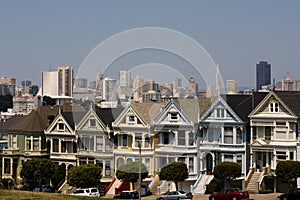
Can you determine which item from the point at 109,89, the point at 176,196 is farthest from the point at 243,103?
the point at 176,196

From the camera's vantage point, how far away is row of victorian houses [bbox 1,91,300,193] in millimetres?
49656

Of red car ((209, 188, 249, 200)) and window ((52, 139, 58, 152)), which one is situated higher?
window ((52, 139, 58, 152))

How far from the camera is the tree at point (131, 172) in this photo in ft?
172

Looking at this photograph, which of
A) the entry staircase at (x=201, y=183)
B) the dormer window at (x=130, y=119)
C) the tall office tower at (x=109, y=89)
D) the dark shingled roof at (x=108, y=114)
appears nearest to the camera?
the entry staircase at (x=201, y=183)

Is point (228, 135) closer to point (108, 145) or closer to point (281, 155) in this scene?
point (281, 155)

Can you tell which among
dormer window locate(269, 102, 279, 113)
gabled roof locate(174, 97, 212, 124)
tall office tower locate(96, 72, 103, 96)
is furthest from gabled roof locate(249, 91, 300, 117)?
tall office tower locate(96, 72, 103, 96)

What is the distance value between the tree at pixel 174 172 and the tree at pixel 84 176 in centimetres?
529

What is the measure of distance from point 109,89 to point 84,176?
22.7 ft

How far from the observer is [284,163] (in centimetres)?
4778

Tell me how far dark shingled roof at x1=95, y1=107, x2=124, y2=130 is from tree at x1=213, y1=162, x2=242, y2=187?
10.2 metres

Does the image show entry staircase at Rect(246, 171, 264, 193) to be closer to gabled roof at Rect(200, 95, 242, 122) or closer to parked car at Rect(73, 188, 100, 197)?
gabled roof at Rect(200, 95, 242, 122)

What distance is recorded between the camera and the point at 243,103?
52.7 meters

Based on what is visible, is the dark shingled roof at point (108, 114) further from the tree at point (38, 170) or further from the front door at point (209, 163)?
the front door at point (209, 163)

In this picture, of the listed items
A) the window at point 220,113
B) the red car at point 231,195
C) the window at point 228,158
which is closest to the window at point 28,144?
the window at point 220,113
